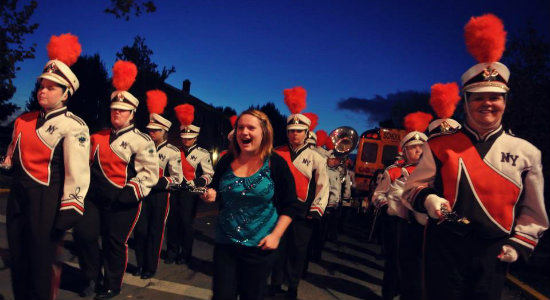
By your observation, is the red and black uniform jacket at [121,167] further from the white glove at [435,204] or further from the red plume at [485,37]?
the red plume at [485,37]

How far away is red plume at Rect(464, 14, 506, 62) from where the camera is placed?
2703mm

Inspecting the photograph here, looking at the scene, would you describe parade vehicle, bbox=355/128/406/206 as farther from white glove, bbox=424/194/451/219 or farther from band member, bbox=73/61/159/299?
white glove, bbox=424/194/451/219

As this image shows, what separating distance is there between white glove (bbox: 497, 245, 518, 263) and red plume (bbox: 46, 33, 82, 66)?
4.01 metres

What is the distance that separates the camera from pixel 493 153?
100.0 inches

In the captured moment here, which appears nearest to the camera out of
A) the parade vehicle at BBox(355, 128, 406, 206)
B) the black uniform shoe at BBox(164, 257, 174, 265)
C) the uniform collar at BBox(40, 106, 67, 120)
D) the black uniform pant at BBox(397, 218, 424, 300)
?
the uniform collar at BBox(40, 106, 67, 120)

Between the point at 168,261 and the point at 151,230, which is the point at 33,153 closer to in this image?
the point at 151,230

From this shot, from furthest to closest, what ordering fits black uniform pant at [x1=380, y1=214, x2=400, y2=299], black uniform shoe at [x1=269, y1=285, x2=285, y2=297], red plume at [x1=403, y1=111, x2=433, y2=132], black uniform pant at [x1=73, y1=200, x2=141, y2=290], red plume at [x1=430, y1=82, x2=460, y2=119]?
red plume at [x1=403, y1=111, x2=433, y2=132]
black uniform shoe at [x1=269, y1=285, x2=285, y2=297]
black uniform pant at [x1=380, y1=214, x2=400, y2=299]
black uniform pant at [x1=73, y1=200, x2=141, y2=290]
red plume at [x1=430, y1=82, x2=460, y2=119]

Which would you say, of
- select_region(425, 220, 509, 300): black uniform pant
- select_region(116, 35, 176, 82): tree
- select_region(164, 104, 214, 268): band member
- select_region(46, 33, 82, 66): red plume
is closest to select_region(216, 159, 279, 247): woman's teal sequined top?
select_region(425, 220, 509, 300): black uniform pant

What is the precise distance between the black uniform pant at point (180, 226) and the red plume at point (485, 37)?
5.24 metres

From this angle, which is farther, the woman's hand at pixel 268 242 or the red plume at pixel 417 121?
the red plume at pixel 417 121

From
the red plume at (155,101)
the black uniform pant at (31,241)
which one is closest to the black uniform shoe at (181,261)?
the red plume at (155,101)

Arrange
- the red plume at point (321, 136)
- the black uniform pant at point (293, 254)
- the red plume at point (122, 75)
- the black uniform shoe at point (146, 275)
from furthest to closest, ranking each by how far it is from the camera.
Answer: the red plume at point (321, 136) → the black uniform shoe at point (146, 275) → the black uniform pant at point (293, 254) → the red plume at point (122, 75)

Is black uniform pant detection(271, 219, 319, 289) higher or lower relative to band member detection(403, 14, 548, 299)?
lower

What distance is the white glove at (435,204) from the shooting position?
2.44 m
